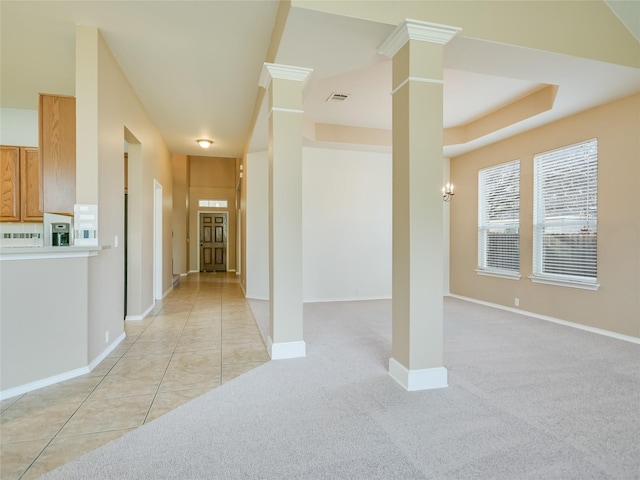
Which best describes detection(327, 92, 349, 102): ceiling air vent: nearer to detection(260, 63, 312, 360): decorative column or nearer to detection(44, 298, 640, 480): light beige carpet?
detection(260, 63, 312, 360): decorative column

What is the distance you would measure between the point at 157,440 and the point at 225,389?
2.31ft

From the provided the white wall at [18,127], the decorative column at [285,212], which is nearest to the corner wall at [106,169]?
the decorative column at [285,212]

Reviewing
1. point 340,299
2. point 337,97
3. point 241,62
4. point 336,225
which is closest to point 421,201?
point 241,62

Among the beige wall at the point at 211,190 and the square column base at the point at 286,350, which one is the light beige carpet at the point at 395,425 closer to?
the square column base at the point at 286,350

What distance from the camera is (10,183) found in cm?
460

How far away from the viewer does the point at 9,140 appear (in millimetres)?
5051

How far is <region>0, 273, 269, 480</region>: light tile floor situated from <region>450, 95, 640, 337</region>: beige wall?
412 centimetres

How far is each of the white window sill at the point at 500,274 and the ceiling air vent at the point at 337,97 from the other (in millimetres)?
3833

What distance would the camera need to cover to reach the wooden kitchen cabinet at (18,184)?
457 cm

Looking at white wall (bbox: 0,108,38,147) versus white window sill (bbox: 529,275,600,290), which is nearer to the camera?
white window sill (bbox: 529,275,600,290)

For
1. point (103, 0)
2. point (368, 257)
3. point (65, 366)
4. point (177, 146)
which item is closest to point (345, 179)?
point (368, 257)

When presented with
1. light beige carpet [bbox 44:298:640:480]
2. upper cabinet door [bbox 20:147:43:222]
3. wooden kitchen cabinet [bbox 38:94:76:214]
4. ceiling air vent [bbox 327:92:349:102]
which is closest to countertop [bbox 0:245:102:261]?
wooden kitchen cabinet [bbox 38:94:76:214]

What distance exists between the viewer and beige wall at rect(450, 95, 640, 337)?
13.0 ft

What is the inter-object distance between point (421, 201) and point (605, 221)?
3173mm
